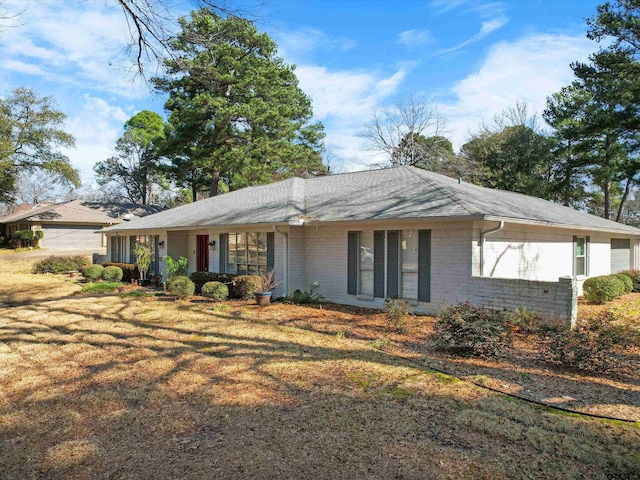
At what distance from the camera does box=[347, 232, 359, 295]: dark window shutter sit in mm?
11656

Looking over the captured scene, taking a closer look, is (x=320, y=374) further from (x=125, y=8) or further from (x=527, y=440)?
(x=125, y=8)

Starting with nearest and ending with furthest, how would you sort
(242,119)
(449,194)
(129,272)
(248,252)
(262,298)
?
(449,194)
(262,298)
(248,252)
(129,272)
(242,119)

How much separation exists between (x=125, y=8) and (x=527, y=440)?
799 centimetres

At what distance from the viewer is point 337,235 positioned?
12086mm

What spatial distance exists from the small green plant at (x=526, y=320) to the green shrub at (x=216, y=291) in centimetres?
808

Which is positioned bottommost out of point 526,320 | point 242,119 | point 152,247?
point 526,320

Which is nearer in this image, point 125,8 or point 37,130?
point 125,8

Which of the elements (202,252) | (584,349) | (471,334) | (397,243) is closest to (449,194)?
(397,243)

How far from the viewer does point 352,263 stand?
1173cm

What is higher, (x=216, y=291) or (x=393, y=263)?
(x=393, y=263)

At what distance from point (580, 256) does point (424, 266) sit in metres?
8.87

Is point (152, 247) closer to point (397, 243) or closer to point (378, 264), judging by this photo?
point (378, 264)

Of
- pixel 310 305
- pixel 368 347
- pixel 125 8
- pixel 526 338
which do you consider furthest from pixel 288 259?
pixel 125 8

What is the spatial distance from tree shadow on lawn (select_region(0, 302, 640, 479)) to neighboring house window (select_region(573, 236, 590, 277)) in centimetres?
1182
